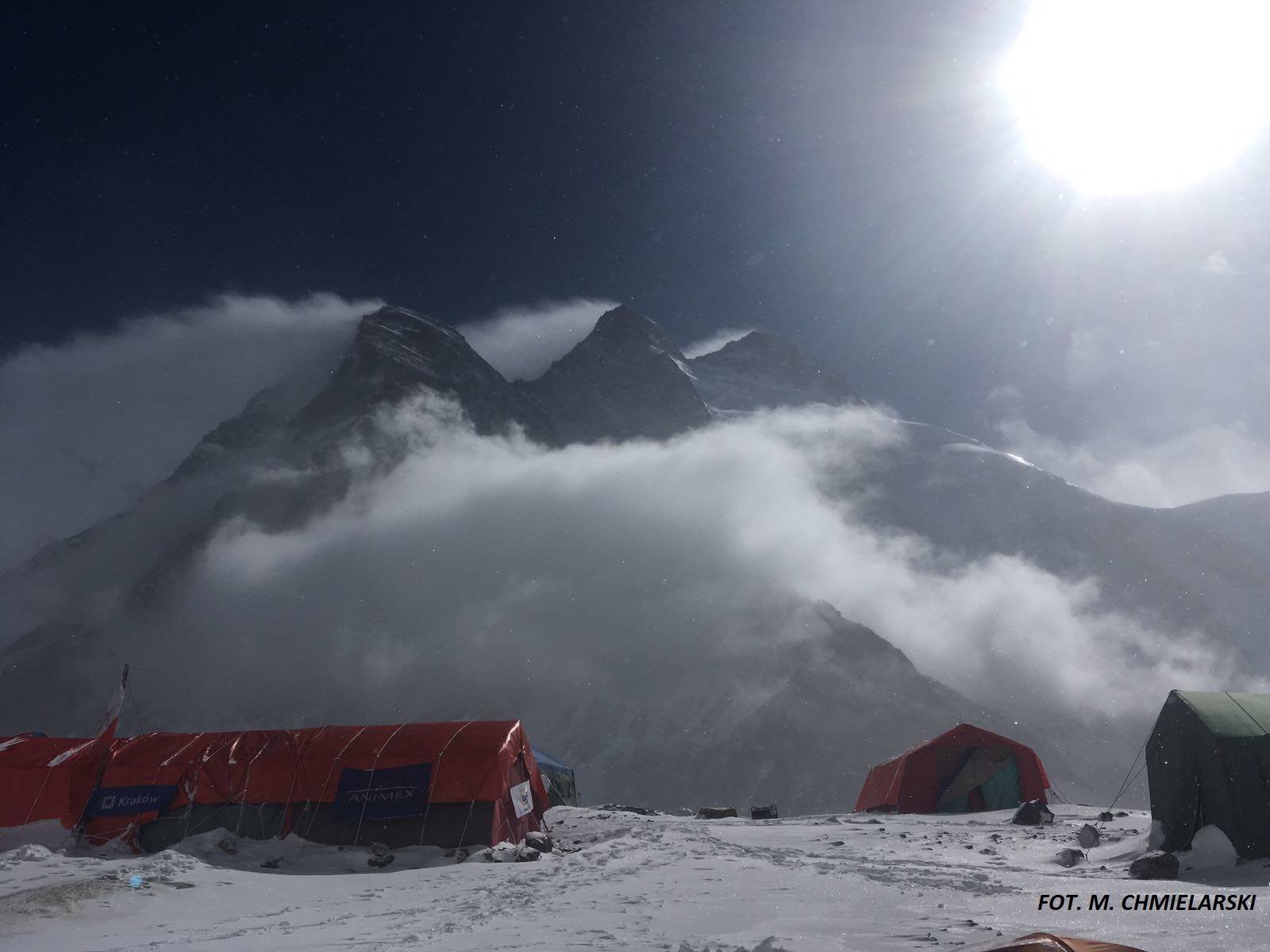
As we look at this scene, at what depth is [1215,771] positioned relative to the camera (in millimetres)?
15102

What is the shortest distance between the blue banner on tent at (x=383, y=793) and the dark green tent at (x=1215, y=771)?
57.6ft

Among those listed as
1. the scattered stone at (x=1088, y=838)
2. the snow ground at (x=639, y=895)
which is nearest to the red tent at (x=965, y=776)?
the snow ground at (x=639, y=895)

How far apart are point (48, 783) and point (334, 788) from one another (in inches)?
353

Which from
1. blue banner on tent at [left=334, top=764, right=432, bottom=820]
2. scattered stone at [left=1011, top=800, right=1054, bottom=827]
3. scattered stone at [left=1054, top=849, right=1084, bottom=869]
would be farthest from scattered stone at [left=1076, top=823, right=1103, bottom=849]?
blue banner on tent at [left=334, top=764, right=432, bottom=820]

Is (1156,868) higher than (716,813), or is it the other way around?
(1156,868)

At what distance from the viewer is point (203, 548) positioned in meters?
174

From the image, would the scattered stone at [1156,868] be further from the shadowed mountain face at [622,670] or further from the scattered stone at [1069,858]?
the shadowed mountain face at [622,670]

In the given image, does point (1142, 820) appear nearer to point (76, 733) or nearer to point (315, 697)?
point (315, 697)

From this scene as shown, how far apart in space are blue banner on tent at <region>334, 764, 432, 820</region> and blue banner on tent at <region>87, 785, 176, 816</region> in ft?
17.2

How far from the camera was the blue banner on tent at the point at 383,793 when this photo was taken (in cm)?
2044

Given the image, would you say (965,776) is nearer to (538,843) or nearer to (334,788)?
(538,843)

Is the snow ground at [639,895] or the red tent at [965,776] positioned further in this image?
the red tent at [965,776]

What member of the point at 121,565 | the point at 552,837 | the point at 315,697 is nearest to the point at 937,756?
the point at 552,837

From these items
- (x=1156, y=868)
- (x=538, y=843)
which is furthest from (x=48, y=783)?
(x=1156, y=868)
